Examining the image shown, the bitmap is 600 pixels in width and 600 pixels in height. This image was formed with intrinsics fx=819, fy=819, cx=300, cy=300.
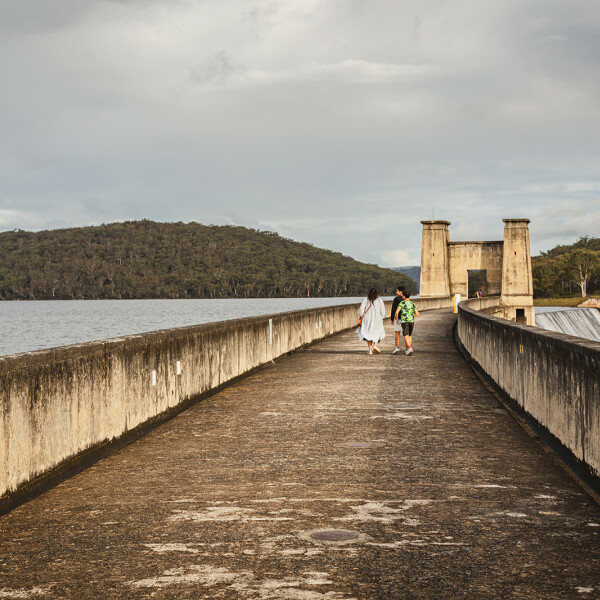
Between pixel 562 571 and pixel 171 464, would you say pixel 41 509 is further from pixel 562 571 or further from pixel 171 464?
pixel 562 571

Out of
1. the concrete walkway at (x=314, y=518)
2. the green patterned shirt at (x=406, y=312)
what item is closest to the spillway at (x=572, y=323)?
the green patterned shirt at (x=406, y=312)

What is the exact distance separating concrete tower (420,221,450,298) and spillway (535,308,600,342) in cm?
904

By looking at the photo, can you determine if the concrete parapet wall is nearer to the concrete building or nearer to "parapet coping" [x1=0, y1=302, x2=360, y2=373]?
"parapet coping" [x1=0, y1=302, x2=360, y2=373]

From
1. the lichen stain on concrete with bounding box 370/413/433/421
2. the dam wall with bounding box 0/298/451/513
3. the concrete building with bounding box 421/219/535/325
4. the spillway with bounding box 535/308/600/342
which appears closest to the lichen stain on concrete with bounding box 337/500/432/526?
the dam wall with bounding box 0/298/451/513

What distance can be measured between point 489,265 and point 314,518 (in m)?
71.7

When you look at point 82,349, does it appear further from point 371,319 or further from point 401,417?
point 371,319

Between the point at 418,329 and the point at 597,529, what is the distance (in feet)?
89.2

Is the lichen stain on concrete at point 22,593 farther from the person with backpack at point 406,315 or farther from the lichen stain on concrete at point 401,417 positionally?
the person with backpack at point 406,315

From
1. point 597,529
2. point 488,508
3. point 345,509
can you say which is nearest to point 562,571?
point 597,529

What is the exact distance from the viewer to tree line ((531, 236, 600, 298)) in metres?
162

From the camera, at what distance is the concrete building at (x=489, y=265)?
70.7 meters

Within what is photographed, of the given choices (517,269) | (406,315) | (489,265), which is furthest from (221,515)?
(489,265)

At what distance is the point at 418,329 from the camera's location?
3234 centimetres

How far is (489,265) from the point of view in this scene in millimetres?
74938
